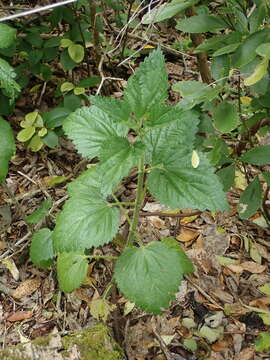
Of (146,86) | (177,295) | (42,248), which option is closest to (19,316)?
(42,248)

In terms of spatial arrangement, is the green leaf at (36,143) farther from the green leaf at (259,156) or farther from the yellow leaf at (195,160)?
the yellow leaf at (195,160)

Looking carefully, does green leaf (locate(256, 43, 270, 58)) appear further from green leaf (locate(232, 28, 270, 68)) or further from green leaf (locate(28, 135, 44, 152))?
green leaf (locate(28, 135, 44, 152))

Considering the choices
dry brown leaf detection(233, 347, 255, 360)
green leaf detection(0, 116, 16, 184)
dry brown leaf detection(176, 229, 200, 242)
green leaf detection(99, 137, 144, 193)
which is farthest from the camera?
dry brown leaf detection(176, 229, 200, 242)

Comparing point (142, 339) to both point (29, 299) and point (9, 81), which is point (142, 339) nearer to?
point (29, 299)

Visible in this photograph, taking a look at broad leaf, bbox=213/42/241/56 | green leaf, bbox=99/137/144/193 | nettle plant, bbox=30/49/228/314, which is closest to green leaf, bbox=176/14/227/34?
broad leaf, bbox=213/42/241/56

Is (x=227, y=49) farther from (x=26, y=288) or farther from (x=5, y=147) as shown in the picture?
(x=26, y=288)

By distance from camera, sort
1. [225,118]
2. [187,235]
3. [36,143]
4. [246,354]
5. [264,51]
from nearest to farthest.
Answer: [264,51] < [225,118] < [246,354] < [187,235] < [36,143]

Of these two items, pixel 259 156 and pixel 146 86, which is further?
pixel 259 156

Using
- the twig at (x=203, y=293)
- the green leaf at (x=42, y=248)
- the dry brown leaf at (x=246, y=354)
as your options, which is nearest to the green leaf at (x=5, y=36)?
the green leaf at (x=42, y=248)
